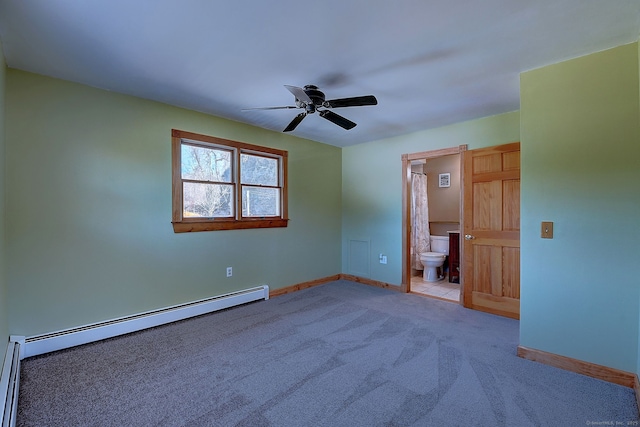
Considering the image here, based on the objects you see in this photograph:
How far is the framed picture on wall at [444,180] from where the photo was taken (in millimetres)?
5641

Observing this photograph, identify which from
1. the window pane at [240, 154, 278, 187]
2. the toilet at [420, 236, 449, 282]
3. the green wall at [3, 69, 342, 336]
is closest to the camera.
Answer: the green wall at [3, 69, 342, 336]

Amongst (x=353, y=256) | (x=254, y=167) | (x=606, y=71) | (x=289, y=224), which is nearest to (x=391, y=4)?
(x=606, y=71)

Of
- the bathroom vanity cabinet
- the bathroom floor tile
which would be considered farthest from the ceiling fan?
the bathroom vanity cabinet

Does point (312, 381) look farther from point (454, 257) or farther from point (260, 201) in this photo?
point (454, 257)

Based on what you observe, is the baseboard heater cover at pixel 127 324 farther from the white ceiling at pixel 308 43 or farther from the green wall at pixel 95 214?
the white ceiling at pixel 308 43

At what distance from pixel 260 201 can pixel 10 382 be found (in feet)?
9.09

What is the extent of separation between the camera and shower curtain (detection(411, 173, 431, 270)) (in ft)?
17.6

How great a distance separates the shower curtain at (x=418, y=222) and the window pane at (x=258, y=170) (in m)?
2.74

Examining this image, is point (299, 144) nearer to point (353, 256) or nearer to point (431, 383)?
point (353, 256)

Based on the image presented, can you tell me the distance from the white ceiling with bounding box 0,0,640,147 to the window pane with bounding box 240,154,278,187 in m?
1.05

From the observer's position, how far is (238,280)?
3.68 metres

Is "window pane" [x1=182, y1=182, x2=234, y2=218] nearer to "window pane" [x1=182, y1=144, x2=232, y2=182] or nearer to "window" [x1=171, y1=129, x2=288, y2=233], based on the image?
"window" [x1=171, y1=129, x2=288, y2=233]

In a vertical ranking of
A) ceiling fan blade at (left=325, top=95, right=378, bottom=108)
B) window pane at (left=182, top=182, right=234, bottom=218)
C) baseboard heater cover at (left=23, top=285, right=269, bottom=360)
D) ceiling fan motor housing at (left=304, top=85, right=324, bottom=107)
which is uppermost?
ceiling fan motor housing at (left=304, top=85, right=324, bottom=107)

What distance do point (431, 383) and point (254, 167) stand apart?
125 inches
